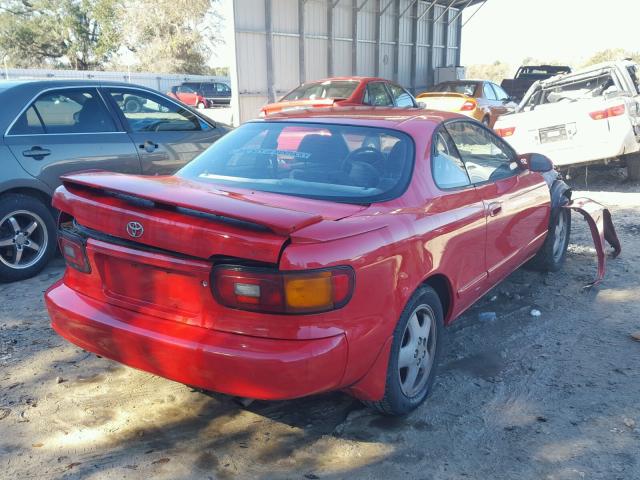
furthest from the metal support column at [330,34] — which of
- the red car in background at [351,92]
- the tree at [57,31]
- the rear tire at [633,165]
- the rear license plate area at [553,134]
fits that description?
the tree at [57,31]

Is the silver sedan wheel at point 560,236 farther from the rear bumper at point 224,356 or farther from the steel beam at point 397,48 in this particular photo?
the steel beam at point 397,48

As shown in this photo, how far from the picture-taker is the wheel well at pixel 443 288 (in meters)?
3.26

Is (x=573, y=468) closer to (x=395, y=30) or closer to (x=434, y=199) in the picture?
(x=434, y=199)

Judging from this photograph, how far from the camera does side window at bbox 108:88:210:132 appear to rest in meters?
5.93

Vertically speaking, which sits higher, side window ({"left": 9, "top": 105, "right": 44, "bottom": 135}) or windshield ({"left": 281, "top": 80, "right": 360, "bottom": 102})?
windshield ({"left": 281, "top": 80, "right": 360, "bottom": 102})

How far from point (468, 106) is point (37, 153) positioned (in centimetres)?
1102

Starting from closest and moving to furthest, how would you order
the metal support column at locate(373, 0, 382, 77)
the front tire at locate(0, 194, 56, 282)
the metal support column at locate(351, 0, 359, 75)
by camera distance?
the front tire at locate(0, 194, 56, 282) → the metal support column at locate(351, 0, 359, 75) → the metal support column at locate(373, 0, 382, 77)

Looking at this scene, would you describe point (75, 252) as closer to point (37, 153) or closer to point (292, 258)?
point (292, 258)

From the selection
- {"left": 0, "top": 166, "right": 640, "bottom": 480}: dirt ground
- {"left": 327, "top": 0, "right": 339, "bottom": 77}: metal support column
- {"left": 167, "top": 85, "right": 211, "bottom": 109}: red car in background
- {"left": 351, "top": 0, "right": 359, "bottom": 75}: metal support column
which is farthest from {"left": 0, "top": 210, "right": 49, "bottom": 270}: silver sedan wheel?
{"left": 167, "top": 85, "right": 211, "bottom": 109}: red car in background

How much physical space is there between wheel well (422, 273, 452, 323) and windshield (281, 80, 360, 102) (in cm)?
909

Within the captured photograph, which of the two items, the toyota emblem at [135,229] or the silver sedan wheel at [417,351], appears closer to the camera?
the toyota emblem at [135,229]

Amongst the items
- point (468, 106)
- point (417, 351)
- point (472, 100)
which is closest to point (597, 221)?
point (417, 351)

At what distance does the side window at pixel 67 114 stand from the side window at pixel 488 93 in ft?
39.8

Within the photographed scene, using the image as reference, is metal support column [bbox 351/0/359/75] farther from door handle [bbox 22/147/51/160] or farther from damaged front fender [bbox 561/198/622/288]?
door handle [bbox 22/147/51/160]
